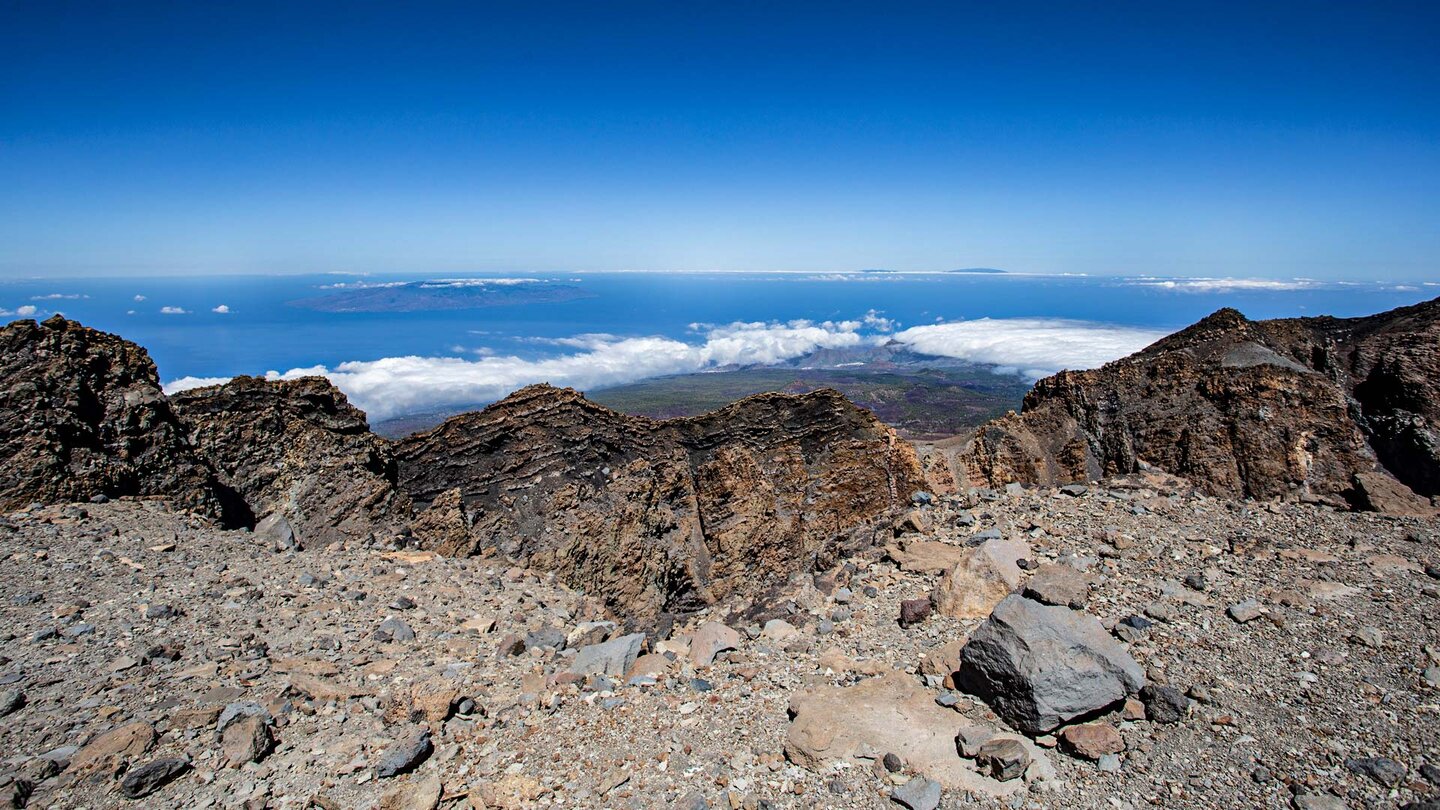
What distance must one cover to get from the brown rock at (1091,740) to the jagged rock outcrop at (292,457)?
12.5m

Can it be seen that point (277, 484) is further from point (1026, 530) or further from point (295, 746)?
point (1026, 530)

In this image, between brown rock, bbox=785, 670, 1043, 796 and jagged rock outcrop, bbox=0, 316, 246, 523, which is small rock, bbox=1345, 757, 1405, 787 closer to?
brown rock, bbox=785, 670, 1043, 796

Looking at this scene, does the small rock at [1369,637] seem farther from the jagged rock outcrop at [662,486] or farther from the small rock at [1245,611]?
the jagged rock outcrop at [662,486]

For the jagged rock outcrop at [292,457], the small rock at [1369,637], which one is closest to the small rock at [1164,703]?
the small rock at [1369,637]

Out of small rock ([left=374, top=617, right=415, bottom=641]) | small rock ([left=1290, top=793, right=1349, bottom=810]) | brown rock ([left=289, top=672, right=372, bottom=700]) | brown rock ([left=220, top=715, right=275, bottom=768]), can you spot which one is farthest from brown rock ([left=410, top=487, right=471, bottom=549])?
small rock ([left=1290, top=793, right=1349, bottom=810])

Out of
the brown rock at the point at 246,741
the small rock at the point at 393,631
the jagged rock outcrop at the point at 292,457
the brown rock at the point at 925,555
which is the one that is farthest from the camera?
the jagged rock outcrop at the point at 292,457

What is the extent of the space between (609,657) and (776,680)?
2.38 meters

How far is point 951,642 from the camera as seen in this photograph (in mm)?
7957

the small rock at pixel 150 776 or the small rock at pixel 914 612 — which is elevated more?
the small rock at pixel 150 776

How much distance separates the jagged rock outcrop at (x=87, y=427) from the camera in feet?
33.8

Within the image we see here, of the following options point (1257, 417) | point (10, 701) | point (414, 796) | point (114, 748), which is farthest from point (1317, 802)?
point (10, 701)

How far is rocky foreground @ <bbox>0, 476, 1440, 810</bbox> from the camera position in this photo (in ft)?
17.9

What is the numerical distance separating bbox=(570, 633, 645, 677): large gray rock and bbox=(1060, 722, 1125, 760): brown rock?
5.23m

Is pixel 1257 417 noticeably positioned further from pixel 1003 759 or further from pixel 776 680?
pixel 776 680
